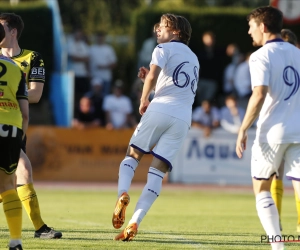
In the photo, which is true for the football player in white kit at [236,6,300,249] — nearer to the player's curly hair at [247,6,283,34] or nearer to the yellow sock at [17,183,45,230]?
the player's curly hair at [247,6,283,34]

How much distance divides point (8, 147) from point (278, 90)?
94.6 inches

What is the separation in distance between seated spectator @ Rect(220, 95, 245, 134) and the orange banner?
2145 millimetres

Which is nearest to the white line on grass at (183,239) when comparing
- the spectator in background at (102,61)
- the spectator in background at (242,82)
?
the spectator in background at (242,82)

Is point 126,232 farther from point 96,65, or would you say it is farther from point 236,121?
point 96,65

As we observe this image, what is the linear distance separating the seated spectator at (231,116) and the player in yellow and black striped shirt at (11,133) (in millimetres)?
13232

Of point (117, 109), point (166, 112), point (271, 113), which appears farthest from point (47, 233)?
point (117, 109)

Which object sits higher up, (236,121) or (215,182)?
(236,121)

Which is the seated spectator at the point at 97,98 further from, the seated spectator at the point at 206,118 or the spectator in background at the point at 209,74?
the spectator in background at the point at 209,74

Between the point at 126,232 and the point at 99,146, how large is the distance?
40.5 feet

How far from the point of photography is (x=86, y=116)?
66.1 ft

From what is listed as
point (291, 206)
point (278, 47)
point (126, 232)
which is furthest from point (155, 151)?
point (291, 206)

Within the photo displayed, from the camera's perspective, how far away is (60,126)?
20.6 m

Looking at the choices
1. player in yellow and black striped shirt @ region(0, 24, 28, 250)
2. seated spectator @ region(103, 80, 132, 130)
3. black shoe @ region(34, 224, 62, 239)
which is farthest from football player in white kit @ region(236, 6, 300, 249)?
seated spectator @ region(103, 80, 132, 130)

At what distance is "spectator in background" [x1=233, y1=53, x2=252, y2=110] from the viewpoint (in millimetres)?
21047
